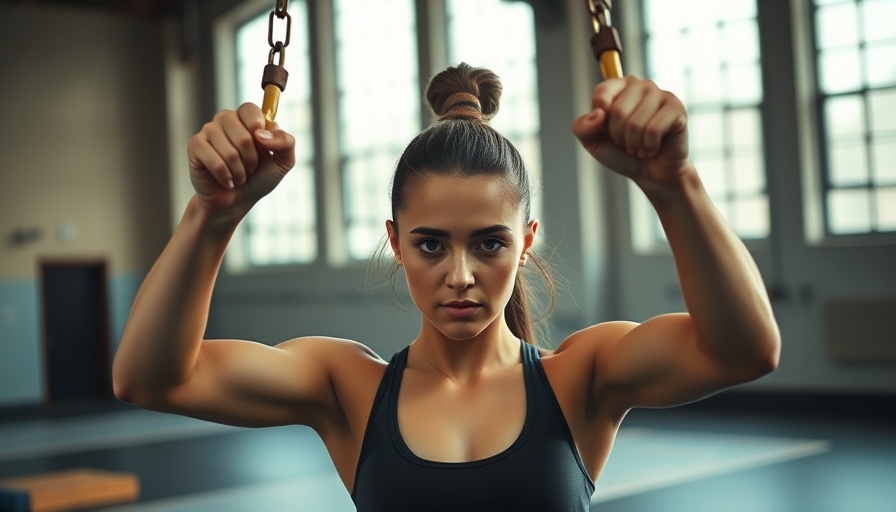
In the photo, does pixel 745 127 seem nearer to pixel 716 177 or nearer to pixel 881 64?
pixel 716 177

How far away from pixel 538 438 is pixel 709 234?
39cm

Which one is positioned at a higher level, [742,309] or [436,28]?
[436,28]

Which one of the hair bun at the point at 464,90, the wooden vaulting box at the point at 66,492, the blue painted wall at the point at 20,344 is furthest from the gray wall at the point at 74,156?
the hair bun at the point at 464,90

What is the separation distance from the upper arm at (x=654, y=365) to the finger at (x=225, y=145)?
569 mm

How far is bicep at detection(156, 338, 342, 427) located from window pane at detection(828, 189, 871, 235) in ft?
24.7

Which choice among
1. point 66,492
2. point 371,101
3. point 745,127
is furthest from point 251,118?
point 371,101

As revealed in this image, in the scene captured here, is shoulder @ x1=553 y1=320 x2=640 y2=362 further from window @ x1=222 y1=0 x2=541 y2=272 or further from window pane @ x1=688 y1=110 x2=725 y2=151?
window @ x1=222 y1=0 x2=541 y2=272

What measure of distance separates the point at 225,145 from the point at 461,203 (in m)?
0.36

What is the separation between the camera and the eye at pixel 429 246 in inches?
56.6

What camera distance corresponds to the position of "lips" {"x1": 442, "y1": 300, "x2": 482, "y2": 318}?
140 cm

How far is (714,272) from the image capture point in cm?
120

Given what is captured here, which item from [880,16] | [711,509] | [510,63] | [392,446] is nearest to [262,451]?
[711,509]

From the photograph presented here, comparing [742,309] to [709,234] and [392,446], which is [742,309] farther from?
[392,446]

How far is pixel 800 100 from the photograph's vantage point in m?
8.45
